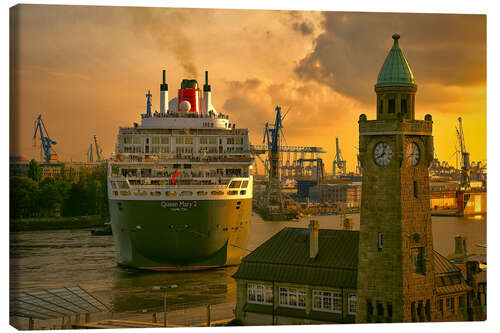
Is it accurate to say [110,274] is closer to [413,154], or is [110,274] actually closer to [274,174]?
[413,154]

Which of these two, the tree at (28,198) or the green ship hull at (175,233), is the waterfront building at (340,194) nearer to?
the tree at (28,198)

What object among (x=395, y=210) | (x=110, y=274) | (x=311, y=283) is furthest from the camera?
(x=110, y=274)

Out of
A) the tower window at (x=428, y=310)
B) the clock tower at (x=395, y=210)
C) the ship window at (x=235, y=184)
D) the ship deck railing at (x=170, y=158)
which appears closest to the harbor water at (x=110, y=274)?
the ship window at (x=235, y=184)

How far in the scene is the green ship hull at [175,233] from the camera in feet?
151

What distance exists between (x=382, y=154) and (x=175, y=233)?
20.5 metres

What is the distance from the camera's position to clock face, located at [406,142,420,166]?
27031 mm

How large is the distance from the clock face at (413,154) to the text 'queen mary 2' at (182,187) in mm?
20403

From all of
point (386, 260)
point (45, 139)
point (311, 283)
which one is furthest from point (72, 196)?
point (386, 260)

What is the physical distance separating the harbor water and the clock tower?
34.3 feet

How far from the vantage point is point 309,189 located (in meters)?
126

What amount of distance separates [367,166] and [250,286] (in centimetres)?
562

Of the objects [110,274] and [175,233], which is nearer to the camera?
[175,233]

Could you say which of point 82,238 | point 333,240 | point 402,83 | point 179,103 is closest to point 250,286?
point 333,240

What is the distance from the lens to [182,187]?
1842 inches
